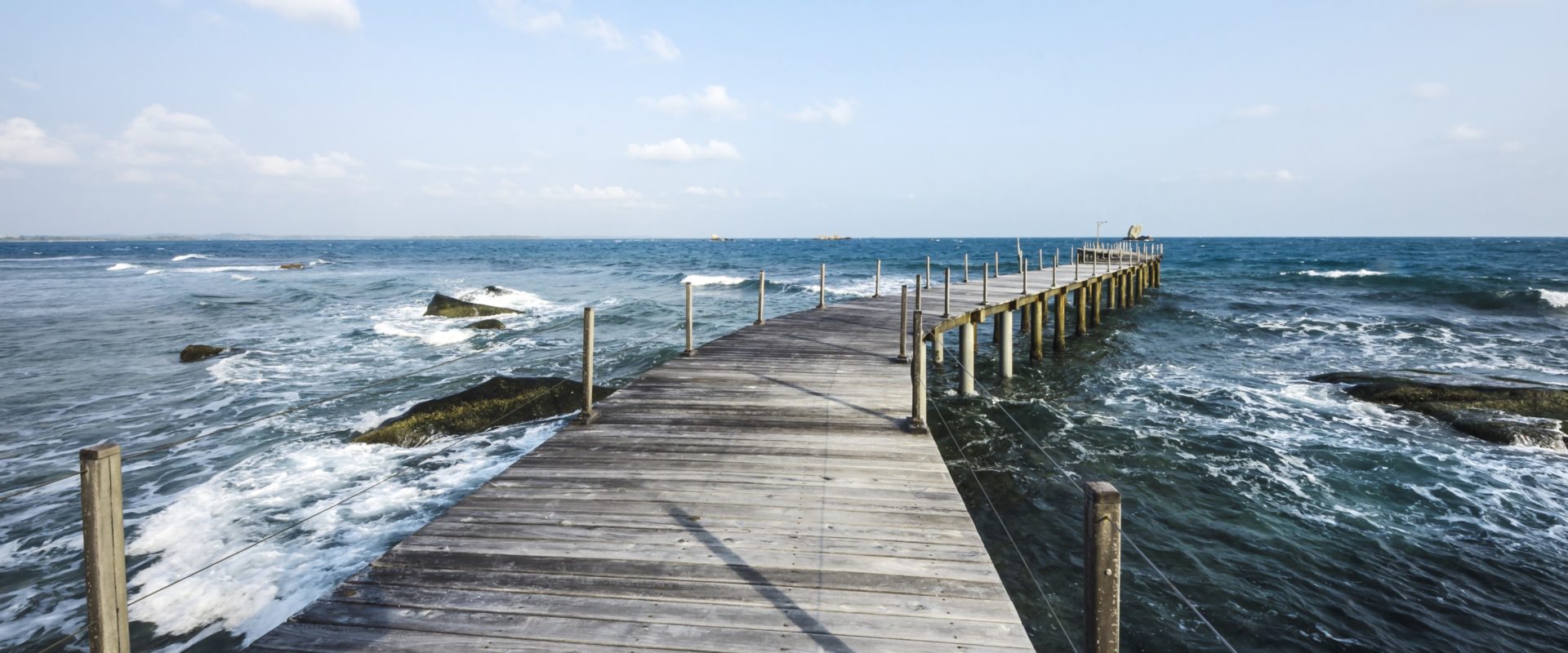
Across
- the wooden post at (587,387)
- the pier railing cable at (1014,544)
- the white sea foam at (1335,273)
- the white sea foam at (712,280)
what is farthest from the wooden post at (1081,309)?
the white sea foam at (1335,273)

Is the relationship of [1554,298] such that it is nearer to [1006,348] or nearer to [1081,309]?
[1081,309]

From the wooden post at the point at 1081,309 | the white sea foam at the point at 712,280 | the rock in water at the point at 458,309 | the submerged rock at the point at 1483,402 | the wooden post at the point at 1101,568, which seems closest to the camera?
the wooden post at the point at 1101,568

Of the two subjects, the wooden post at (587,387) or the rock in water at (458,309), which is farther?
the rock in water at (458,309)

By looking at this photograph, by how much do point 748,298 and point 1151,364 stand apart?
2150cm

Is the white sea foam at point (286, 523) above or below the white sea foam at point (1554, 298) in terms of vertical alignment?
below

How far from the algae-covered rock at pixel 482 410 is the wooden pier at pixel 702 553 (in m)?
4.74

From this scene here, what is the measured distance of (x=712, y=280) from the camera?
47.4 metres

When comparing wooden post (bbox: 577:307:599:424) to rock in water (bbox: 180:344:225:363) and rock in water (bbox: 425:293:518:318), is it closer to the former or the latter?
rock in water (bbox: 180:344:225:363)

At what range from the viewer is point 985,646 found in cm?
355

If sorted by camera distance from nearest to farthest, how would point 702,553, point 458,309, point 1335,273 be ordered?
Answer: point 702,553
point 458,309
point 1335,273

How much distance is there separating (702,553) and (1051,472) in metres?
6.93

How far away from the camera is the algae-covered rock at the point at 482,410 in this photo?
1108 cm

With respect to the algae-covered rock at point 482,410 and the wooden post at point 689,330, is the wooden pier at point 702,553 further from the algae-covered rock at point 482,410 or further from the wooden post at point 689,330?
the algae-covered rock at point 482,410

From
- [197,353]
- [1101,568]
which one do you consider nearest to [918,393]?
[1101,568]
